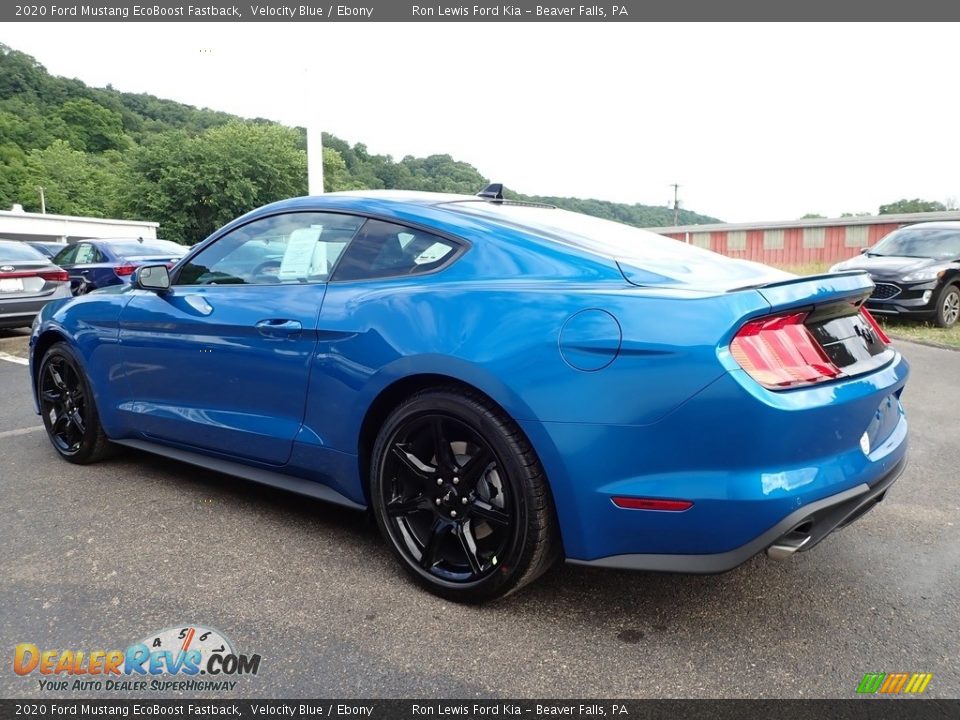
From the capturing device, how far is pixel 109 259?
39.5 feet

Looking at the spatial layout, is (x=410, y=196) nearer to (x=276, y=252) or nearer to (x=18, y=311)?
(x=276, y=252)

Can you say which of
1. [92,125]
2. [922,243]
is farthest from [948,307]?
[92,125]

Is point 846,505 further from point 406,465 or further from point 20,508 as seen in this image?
point 20,508

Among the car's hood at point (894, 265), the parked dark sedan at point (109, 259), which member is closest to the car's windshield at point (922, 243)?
the car's hood at point (894, 265)

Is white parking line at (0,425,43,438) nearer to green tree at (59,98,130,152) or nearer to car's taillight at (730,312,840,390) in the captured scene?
car's taillight at (730,312,840,390)

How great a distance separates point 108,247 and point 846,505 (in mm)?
12316

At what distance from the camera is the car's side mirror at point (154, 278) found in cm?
367

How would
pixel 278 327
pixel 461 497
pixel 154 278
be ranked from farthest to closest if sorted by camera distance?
pixel 154 278, pixel 278 327, pixel 461 497

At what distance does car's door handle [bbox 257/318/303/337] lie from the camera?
304cm

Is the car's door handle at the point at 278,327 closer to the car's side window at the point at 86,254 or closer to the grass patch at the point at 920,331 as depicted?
the grass patch at the point at 920,331

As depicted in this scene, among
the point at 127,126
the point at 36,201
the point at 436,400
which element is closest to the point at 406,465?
the point at 436,400

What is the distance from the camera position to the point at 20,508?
3691 mm

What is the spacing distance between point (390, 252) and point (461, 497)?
3.24ft

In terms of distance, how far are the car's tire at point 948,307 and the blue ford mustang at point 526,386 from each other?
8689 mm
